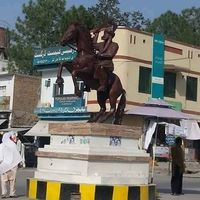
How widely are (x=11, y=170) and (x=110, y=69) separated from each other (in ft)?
13.6

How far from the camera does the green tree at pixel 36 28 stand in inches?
2242

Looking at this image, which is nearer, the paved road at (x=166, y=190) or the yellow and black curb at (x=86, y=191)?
the yellow and black curb at (x=86, y=191)

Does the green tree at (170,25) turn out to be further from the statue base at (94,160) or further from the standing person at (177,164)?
the statue base at (94,160)

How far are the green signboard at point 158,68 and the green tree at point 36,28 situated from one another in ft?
71.7

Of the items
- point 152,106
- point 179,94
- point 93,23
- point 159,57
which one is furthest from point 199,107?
point 152,106

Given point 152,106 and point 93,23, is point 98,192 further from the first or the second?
point 93,23

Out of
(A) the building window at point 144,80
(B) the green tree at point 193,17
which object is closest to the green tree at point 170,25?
(B) the green tree at point 193,17

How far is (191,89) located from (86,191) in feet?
95.2

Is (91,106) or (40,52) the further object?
(40,52)

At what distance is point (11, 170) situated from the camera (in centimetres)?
1439

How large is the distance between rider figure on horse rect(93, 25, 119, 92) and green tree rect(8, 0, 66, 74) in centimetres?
4461

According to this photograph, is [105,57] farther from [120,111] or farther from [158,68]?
[158,68]

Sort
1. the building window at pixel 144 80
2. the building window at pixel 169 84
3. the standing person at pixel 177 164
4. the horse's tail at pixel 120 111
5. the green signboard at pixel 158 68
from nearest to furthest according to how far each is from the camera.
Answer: the horse's tail at pixel 120 111, the standing person at pixel 177 164, the green signboard at pixel 158 68, the building window at pixel 144 80, the building window at pixel 169 84

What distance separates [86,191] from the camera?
1078cm
